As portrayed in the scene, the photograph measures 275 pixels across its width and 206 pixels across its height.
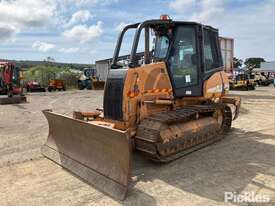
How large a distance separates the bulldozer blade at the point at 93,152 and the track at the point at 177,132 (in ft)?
2.51

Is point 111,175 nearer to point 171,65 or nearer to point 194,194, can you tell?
point 194,194

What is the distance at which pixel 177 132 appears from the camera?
21.2 feet

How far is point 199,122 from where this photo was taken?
7273mm

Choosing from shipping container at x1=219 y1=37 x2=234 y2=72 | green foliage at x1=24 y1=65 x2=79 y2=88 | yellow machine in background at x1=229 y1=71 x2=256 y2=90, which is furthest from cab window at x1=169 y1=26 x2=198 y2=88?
green foliage at x1=24 y1=65 x2=79 y2=88

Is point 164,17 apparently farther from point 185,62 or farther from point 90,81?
point 90,81

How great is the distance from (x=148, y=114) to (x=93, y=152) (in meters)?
1.34

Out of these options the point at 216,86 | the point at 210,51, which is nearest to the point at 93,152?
the point at 216,86

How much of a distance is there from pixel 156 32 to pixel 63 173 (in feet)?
10.8

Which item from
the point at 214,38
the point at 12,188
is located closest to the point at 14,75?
the point at 214,38

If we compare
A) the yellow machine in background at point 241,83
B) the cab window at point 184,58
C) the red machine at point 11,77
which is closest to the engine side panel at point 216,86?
the cab window at point 184,58

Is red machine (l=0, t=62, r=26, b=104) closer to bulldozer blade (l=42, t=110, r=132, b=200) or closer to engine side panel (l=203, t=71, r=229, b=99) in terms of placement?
engine side panel (l=203, t=71, r=229, b=99)

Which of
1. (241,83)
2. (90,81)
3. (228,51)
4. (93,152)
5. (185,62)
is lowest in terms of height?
(93,152)

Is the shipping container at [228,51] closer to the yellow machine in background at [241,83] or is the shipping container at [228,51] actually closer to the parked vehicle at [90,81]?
the yellow machine in background at [241,83]

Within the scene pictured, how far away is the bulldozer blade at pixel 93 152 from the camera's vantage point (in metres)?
4.89
